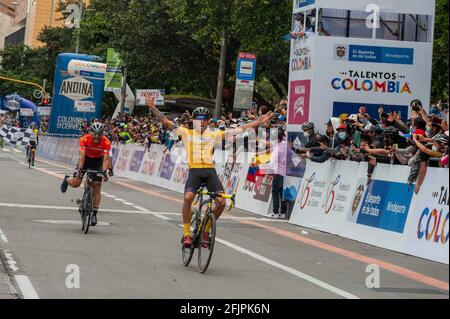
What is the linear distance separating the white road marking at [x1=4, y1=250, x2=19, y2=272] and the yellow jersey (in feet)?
8.03

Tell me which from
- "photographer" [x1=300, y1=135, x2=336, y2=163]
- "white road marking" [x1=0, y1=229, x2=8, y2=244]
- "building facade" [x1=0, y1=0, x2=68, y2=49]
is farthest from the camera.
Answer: "building facade" [x1=0, y1=0, x2=68, y2=49]

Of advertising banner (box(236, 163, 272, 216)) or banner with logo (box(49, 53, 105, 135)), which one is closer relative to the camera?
advertising banner (box(236, 163, 272, 216))

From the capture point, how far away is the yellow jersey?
1378 cm

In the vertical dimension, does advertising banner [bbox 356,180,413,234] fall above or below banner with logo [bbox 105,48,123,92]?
below

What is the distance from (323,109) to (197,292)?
13401 millimetres

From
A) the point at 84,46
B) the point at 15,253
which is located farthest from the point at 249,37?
the point at 84,46

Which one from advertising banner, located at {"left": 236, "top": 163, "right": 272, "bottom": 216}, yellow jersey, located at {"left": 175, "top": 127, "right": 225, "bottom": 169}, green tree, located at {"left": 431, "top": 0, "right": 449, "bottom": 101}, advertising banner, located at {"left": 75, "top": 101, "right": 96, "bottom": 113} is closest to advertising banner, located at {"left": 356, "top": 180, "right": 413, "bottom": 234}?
yellow jersey, located at {"left": 175, "top": 127, "right": 225, "bottom": 169}

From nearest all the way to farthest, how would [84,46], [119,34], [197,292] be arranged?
1. [197,292]
2. [119,34]
3. [84,46]

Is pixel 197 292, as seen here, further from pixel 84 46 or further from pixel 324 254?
pixel 84 46

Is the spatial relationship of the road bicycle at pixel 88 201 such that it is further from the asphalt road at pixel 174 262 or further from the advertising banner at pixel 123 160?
the advertising banner at pixel 123 160

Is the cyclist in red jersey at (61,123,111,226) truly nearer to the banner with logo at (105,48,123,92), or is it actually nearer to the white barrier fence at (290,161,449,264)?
the white barrier fence at (290,161,449,264)

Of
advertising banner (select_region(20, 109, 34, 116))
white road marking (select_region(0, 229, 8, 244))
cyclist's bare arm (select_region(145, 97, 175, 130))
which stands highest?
advertising banner (select_region(20, 109, 34, 116))
